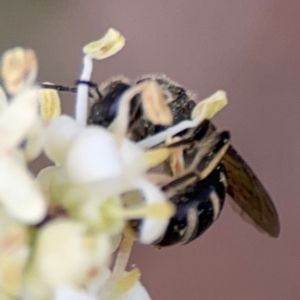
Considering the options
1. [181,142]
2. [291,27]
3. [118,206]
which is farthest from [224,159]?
[291,27]

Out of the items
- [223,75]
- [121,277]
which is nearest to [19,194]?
[121,277]

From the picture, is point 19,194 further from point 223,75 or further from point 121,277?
point 223,75

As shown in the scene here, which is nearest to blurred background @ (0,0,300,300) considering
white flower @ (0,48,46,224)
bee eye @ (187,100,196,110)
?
bee eye @ (187,100,196,110)

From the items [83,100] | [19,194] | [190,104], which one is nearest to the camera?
[19,194]

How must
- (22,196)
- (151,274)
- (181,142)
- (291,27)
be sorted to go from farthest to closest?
(291,27) < (151,274) < (181,142) < (22,196)

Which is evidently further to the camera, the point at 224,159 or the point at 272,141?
the point at 272,141

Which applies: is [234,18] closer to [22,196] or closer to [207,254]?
[207,254]

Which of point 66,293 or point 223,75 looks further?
point 223,75
